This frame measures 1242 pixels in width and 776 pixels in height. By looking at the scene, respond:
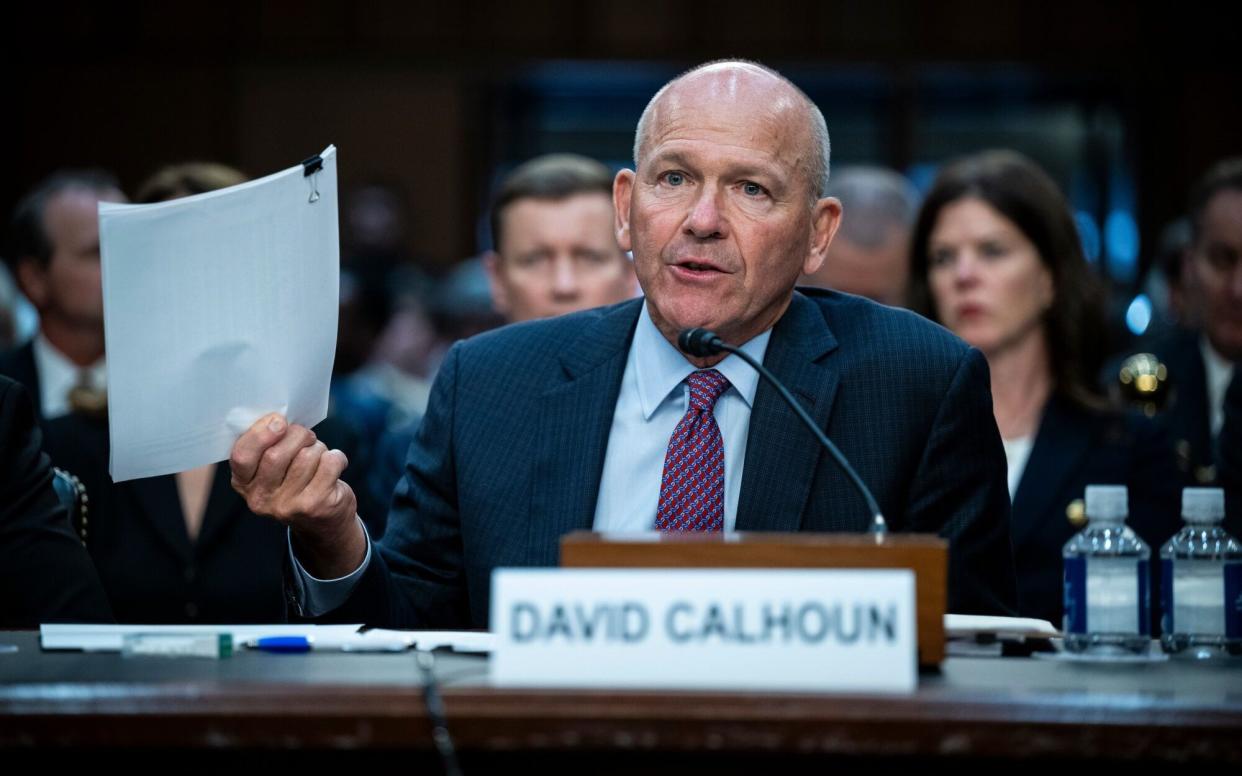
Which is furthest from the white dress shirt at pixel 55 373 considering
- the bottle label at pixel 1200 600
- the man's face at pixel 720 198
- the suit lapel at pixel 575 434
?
the bottle label at pixel 1200 600

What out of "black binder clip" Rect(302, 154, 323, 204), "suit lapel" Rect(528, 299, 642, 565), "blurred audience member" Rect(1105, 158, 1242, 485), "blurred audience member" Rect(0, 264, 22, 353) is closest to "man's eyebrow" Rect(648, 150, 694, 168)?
"suit lapel" Rect(528, 299, 642, 565)

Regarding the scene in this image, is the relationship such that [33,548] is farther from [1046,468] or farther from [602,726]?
[1046,468]

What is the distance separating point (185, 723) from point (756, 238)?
132 centimetres

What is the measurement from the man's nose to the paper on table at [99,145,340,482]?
0.60 m

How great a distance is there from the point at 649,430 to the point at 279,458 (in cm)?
67

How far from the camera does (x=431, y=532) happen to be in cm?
268

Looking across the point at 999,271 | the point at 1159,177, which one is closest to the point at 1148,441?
the point at 999,271

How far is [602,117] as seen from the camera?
8.88 metres

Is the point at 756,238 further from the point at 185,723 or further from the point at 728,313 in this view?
the point at 185,723

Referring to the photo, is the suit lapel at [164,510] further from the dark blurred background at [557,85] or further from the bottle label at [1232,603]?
the dark blurred background at [557,85]

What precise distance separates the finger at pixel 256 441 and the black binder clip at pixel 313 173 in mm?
297

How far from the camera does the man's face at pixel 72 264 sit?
4770mm

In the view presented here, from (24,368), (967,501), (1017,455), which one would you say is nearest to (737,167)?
(967,501)

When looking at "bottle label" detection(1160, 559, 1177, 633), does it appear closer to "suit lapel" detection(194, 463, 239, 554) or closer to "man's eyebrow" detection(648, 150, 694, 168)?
"man's eyebrow" detection(648, 150, 694, 168)
